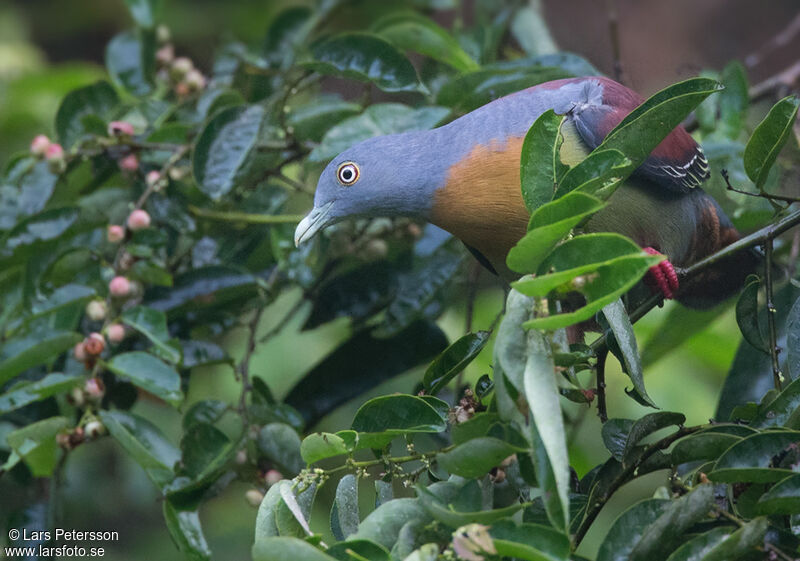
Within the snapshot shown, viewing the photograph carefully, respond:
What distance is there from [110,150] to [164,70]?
0.61m

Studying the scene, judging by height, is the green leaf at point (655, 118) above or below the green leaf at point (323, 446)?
above

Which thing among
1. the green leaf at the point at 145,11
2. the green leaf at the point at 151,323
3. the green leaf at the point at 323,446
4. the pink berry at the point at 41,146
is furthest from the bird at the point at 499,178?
the green leaf at the point at 145,11

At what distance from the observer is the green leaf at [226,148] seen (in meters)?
2.17

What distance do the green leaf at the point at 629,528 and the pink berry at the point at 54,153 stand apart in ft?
5.70

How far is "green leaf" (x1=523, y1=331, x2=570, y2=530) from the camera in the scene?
103 cm

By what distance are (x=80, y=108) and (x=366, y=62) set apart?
94 cm

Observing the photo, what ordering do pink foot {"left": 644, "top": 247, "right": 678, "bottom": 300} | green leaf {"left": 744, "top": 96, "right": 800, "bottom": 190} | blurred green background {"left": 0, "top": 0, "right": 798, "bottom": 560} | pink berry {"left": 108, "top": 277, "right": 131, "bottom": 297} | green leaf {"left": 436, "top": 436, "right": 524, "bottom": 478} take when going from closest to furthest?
green leaf {"left": 436, "top": 436, "right": 524, "bottom": 478}, green leaf {"left": 744, "top": 96, "right": 800, "bottom": 190}, pink foot {"left": 644, "top": 247, "right": 678, "bottom": 300}, pink berry {"left": 108, "top": 277, "right": 131, "bottom": 297}, blurred green background {"left": 0, "top": 0, "right": 798, "bottom": 560}

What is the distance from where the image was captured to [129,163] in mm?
2359

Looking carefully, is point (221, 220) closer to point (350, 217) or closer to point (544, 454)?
point (350, 217)

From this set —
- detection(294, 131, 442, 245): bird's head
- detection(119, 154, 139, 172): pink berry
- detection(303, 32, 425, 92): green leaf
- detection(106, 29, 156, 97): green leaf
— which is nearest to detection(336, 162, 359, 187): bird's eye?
detection(294, 131, 442, 245): bird's head

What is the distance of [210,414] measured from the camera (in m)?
2.12

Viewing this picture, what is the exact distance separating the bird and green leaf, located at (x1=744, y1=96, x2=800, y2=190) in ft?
0.90

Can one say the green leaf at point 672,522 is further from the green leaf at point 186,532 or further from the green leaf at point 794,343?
the green leaf at point 186,532

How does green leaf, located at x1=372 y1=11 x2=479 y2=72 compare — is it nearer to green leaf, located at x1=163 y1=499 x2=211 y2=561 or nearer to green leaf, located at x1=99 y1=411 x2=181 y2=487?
green leaf, located at x1=99 y1=411 x2=181 y2=487
